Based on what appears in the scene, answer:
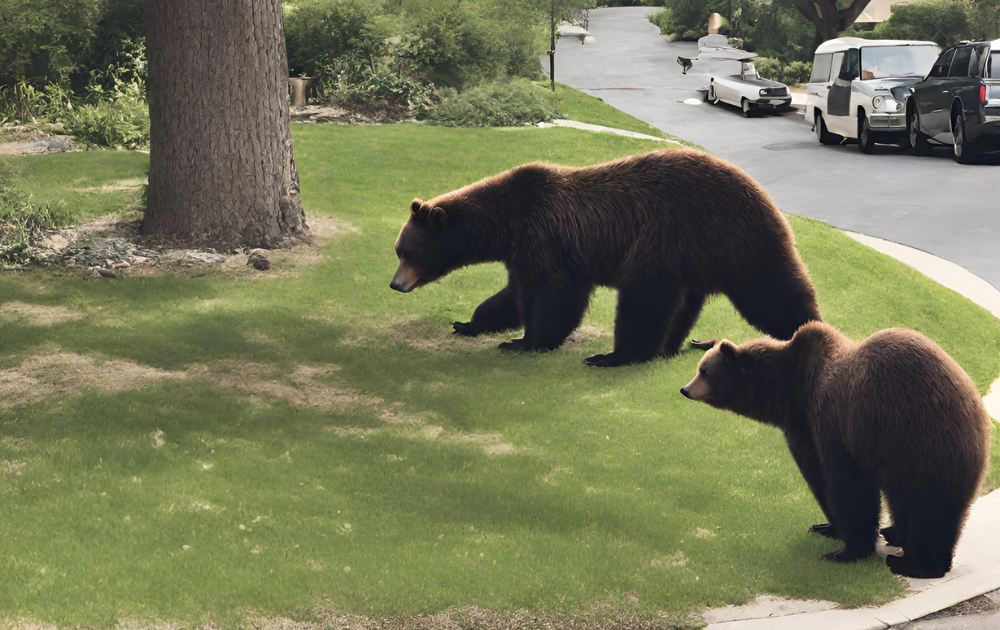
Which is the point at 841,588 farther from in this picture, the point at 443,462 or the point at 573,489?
the point at 443,462

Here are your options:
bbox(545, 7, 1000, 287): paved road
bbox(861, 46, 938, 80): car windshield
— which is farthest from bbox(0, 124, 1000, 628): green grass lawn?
bbox(861, 46, 938, 80): car windshield

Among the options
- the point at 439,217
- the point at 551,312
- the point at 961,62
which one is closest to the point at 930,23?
the point at 961,62

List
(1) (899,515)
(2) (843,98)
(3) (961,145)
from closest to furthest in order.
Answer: (1) (899,515), (3) (961,145), (2) (843,98)

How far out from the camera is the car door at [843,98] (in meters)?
25.3

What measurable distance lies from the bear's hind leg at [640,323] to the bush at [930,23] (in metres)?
40.8

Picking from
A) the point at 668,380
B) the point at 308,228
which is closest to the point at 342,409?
the point at 668,380

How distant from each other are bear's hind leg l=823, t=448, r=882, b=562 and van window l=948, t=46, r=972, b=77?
64.6 feet

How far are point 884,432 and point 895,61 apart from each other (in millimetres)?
23238

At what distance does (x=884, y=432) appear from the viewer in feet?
18.1

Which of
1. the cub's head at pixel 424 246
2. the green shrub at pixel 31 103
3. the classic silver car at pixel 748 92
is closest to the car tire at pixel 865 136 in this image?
the classic silver car at pixel 748 92

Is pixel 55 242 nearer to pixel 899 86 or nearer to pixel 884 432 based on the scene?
pixel 884 432

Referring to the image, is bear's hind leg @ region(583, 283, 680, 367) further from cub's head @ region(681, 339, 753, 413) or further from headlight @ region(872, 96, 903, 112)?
headlight @ region(872, 96, 903, 112)

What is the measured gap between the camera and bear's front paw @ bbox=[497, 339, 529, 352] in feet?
32.7

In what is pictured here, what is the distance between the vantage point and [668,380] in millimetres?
9180
